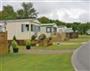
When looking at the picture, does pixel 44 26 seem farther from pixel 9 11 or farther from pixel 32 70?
pixel 32 70

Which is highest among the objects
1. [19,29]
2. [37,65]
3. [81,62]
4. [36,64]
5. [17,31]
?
[37,65]

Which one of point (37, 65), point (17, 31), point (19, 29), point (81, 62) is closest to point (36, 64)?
point (37, 65)

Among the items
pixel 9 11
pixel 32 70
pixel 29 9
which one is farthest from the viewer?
pixel 29 9

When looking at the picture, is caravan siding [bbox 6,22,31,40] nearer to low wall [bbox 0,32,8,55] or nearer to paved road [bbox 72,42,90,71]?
low wall [bbox 0,32,8,55]

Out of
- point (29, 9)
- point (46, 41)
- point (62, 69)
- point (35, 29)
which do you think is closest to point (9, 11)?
point (29, 9)

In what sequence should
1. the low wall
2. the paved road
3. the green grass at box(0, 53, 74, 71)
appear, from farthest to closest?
1. the low wall
2. the paved road
3. the green grass at box(0, 53, 74, 71)

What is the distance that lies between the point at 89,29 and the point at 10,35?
106m

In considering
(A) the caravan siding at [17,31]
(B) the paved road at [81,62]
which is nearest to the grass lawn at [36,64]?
(B) the paved road at [81,62]

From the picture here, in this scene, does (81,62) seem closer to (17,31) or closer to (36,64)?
(36,64)

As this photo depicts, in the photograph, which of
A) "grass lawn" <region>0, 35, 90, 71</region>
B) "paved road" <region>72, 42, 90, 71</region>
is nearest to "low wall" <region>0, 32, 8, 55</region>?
"grass lawn" <region>0, 35, 90, 71</region>

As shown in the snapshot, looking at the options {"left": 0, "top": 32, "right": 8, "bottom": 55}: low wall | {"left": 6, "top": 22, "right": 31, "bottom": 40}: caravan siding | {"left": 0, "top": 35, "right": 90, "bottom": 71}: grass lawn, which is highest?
{"left": 0, "top": 35, "right": 90, "bottom": 71}: grass lawn

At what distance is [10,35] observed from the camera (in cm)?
4838

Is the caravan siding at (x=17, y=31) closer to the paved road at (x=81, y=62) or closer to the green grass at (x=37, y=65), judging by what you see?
the paved road at (x=81, y=62)

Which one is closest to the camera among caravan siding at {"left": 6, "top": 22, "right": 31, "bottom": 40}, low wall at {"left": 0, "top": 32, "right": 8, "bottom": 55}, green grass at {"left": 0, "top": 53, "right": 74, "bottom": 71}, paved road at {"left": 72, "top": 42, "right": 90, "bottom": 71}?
green grass at {"left": 0, "top": 53, "right": 74, "bottom": 71}
